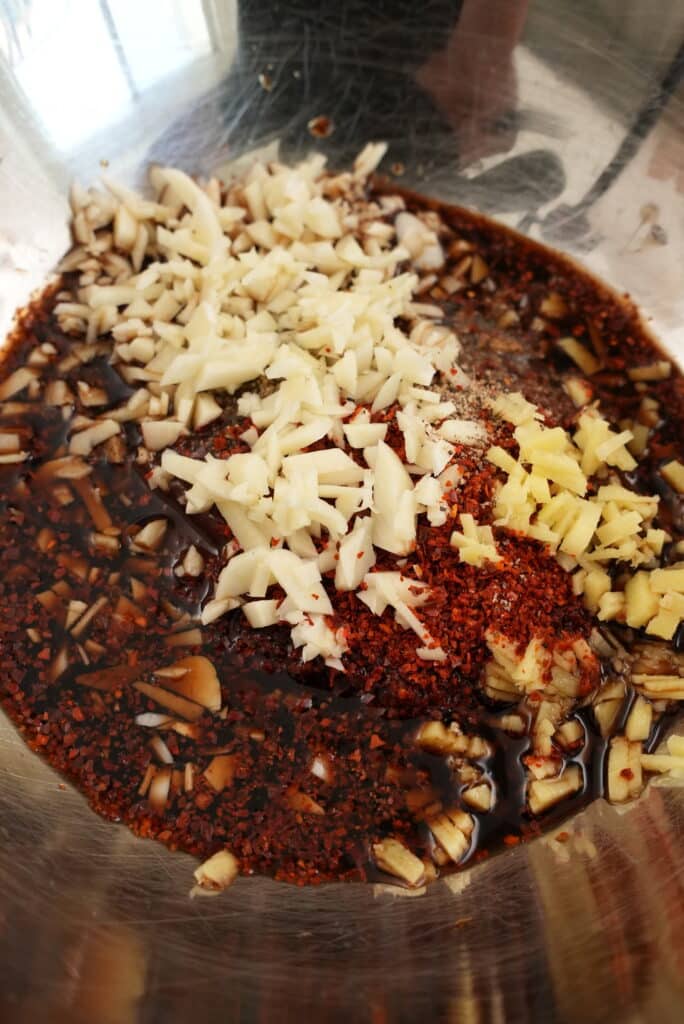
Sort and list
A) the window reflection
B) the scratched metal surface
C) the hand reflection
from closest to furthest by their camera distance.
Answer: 1. the scratched metal surface
2. the window reflection
3. the hand reflection

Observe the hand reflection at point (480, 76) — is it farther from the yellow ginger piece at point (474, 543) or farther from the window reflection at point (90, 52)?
the yellow ginger piece at point (474, 543)

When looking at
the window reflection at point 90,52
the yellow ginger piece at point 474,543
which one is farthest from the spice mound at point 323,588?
the window reflection at point 90,52

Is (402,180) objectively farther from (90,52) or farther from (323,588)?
(323,588)

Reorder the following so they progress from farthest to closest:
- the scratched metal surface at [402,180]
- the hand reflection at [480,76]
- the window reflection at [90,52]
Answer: the hand reflection at [480,76] < the window reflection at [90,52] < the scratched metal surface at [402,180]

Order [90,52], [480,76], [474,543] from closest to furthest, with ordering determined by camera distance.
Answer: [474,543] < [90,52] < [480,76]

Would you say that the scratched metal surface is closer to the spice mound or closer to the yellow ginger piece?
the spice mound

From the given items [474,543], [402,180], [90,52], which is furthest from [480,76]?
[474,543]

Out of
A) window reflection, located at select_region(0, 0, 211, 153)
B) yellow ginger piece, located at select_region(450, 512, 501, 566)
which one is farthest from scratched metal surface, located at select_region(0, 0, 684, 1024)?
yellow ginger piece, located at select_region(450, 512, 501, 566)
